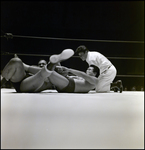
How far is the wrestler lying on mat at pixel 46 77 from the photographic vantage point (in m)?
0.99

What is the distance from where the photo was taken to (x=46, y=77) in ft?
3.42

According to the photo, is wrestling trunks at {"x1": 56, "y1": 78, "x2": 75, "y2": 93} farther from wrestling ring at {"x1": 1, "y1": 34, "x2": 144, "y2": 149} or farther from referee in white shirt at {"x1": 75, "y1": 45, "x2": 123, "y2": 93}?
wrestling ring at {"x1": 1, "y1": 34, "x2": 144, "y2": 149}

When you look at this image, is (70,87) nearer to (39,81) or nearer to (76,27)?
(39,81)

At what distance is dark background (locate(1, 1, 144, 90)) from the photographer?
1134 mm

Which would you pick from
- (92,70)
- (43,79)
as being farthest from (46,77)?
(92,70)

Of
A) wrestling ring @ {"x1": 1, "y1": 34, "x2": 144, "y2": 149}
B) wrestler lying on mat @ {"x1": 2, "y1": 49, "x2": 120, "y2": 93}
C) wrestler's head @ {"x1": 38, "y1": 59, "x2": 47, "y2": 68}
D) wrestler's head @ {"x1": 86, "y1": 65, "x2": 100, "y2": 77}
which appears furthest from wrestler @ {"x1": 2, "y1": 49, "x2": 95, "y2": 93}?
wrestler's head @ {"x1": 38, "y1": 59, "x2": 47, "y2": 68}

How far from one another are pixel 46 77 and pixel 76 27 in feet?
2.10

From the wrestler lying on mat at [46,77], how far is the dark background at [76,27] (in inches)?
8.0

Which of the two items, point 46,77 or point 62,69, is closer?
point 46,77

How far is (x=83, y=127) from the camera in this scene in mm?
571

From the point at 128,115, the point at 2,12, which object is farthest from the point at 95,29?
the point at 128,115

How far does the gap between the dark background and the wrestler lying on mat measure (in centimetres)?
20

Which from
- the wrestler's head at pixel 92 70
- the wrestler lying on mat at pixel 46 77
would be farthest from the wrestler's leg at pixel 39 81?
the wrestler's head at pixel 92 70

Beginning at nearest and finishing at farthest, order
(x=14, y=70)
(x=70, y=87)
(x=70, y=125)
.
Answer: (x=70, y=125)
(x=14, y=70)
(x=70, y=87)
